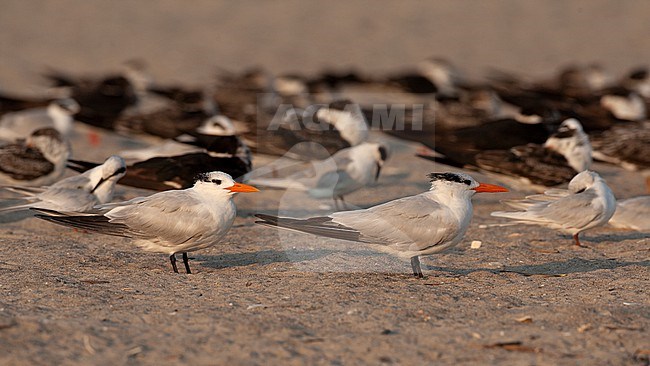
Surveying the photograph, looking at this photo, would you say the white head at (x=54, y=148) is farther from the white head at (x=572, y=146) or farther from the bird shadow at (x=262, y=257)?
the white head at (x=572, y=146)

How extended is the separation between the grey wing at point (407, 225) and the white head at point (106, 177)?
215 centimetres

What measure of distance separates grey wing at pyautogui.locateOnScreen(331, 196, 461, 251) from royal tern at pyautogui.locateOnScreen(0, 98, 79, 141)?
20.2 feet

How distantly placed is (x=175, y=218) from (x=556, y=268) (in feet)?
7.99

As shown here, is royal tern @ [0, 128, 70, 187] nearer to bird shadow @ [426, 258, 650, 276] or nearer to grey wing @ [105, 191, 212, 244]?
grey wing @ [105, 191, 212, 244]

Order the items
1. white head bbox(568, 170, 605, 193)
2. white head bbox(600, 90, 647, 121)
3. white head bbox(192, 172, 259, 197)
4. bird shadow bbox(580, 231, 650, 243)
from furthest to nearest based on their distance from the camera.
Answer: white head bbox(600, 90, 647, 121)
bird shadow bbox(580, 231, 650, 243)
white head bbox(568, 170, 605, 193)
white head bbox(192, 172, 259, 197)

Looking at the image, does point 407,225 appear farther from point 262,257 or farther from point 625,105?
point 625,105

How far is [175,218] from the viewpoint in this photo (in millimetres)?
5379

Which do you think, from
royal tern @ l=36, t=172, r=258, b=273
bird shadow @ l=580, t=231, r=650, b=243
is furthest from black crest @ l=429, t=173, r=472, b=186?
bird shadow @ l=580, t=231, r=650, b=243

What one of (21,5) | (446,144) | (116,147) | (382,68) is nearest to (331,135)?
(446,144)

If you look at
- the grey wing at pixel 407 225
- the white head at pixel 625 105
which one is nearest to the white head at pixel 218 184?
the grey wing at pixel 407 225

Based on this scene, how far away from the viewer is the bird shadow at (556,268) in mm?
5648

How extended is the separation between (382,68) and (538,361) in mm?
16622

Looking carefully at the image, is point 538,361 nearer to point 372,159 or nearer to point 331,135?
point 372,159

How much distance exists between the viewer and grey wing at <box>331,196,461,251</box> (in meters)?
5.24
